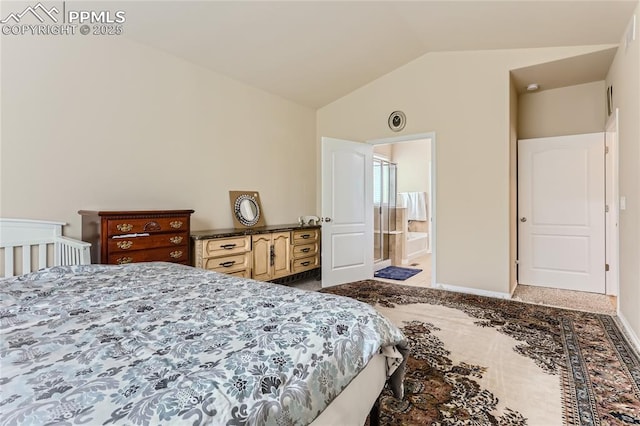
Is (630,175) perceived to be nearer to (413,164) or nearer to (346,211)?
(346,211)

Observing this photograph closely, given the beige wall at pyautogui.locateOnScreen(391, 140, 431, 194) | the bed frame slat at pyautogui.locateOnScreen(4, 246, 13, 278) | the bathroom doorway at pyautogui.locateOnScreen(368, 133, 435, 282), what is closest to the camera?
the bed frame slat at pyautogui.locateOnScreen(4, 246, 13, 278)

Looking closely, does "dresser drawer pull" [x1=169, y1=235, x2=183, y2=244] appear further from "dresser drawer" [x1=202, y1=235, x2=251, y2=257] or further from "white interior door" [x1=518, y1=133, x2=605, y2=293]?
"white interior door" [x1=518, y1=133, x2=605, y2=293]

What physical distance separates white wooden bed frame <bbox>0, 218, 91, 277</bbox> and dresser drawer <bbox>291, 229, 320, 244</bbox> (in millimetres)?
2270

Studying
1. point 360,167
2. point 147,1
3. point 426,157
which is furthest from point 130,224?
point 426,157

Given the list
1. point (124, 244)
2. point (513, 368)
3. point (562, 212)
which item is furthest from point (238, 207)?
point (562, 212)

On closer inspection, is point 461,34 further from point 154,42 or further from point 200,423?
point 200,423

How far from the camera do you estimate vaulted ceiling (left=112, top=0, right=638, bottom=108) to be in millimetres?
2764

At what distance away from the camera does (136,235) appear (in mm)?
2633

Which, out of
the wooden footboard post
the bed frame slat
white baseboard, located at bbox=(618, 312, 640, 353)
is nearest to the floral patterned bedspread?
the wooden footboard post

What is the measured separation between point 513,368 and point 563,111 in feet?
11.9

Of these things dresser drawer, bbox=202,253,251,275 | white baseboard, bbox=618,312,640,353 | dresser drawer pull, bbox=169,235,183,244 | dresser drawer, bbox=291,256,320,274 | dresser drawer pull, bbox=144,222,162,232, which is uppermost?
dresser drawer pull, bbox=144,222,162,232

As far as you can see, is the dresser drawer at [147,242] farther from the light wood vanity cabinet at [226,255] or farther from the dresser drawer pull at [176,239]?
the light wood vanity cabinet at [226,255]

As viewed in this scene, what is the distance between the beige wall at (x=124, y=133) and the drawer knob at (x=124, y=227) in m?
0.48

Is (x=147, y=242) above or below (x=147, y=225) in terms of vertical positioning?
below
